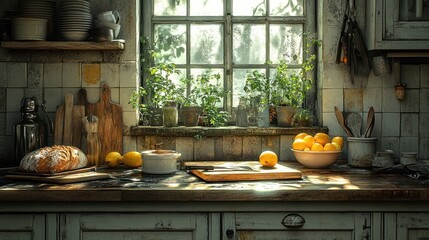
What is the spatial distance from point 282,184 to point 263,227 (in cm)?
21

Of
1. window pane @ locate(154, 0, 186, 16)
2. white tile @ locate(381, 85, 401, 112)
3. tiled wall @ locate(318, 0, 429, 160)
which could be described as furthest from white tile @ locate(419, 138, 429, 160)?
window pane @ locate(154, 0, 186, 16)

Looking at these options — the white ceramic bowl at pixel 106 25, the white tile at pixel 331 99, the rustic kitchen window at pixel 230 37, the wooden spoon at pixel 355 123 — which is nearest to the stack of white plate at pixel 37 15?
the white ceramic bowl at pixel 106 25

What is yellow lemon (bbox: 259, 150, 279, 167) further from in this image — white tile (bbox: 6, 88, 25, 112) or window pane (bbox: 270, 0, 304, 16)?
white tile (bbox: 6, 88, 25, 112)

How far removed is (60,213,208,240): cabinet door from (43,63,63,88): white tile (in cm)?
106

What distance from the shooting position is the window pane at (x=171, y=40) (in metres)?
3.09

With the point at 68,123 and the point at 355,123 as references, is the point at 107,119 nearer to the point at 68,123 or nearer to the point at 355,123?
the point at 68,123

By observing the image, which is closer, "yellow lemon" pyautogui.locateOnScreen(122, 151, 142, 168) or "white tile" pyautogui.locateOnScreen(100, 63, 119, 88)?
"yellow lemon" pyautogui.locateOnScreen(122, 151, 142, 168)

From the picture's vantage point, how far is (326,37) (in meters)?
2.92

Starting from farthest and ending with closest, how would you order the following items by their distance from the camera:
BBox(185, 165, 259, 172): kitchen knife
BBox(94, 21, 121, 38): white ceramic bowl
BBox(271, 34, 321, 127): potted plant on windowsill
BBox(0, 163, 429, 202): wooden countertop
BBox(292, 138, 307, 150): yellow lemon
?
BBox(271, 34, 321, 127): potted plant on windowsill
BBox(94, 21, 121, 38): white ceramic bowl
BBox(292, 138, 307, 150): yellow lemon
BBox(185, 165, 259, 172): kitchen knife
BBox(0, 163, 429, 202): wooden countertop

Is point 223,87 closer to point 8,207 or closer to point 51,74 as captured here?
point 51,74

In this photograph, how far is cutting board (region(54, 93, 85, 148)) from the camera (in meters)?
2.83

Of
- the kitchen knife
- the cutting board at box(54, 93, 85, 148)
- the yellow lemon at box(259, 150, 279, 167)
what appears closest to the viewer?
the kitchen knife

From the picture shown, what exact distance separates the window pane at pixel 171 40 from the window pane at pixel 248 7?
341 millimetres

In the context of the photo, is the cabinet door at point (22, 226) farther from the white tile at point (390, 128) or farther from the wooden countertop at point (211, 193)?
the white tile at point (390, 128)
